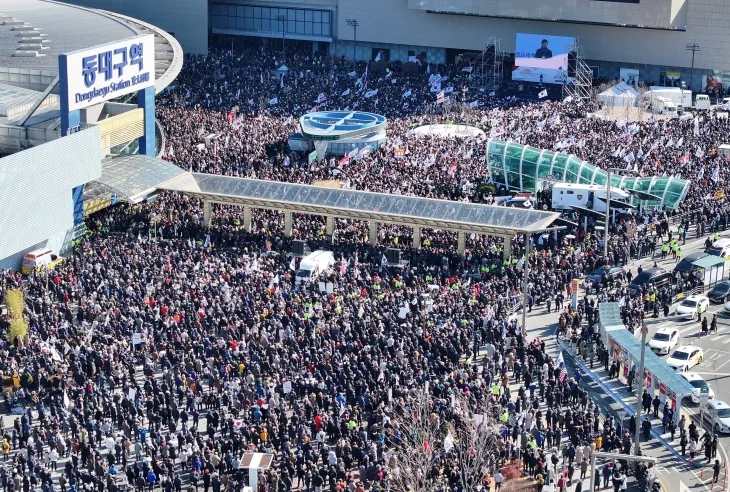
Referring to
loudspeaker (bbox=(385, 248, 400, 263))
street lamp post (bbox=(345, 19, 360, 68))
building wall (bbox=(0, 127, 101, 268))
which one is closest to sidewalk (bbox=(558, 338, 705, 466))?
loudspeaker (bbox=(385, 248, 400, 263))

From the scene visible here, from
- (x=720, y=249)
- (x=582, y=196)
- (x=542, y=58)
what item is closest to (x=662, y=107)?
(x=542, y=58)

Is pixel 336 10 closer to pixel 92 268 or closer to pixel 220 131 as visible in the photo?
pixel 220 131

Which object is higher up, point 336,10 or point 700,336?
point 336,10

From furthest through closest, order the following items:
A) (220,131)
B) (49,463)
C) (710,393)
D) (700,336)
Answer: (220,131)
(700,336)
(710,393)
(49,463)

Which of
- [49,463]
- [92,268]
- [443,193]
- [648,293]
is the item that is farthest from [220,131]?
[49,463]

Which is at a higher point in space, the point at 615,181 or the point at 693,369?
the point at 615,181

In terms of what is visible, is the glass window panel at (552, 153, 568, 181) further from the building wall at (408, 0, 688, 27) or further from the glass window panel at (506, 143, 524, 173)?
the building wall at (408, 0, 688, 27)

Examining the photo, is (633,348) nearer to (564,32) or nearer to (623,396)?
(623,396)
